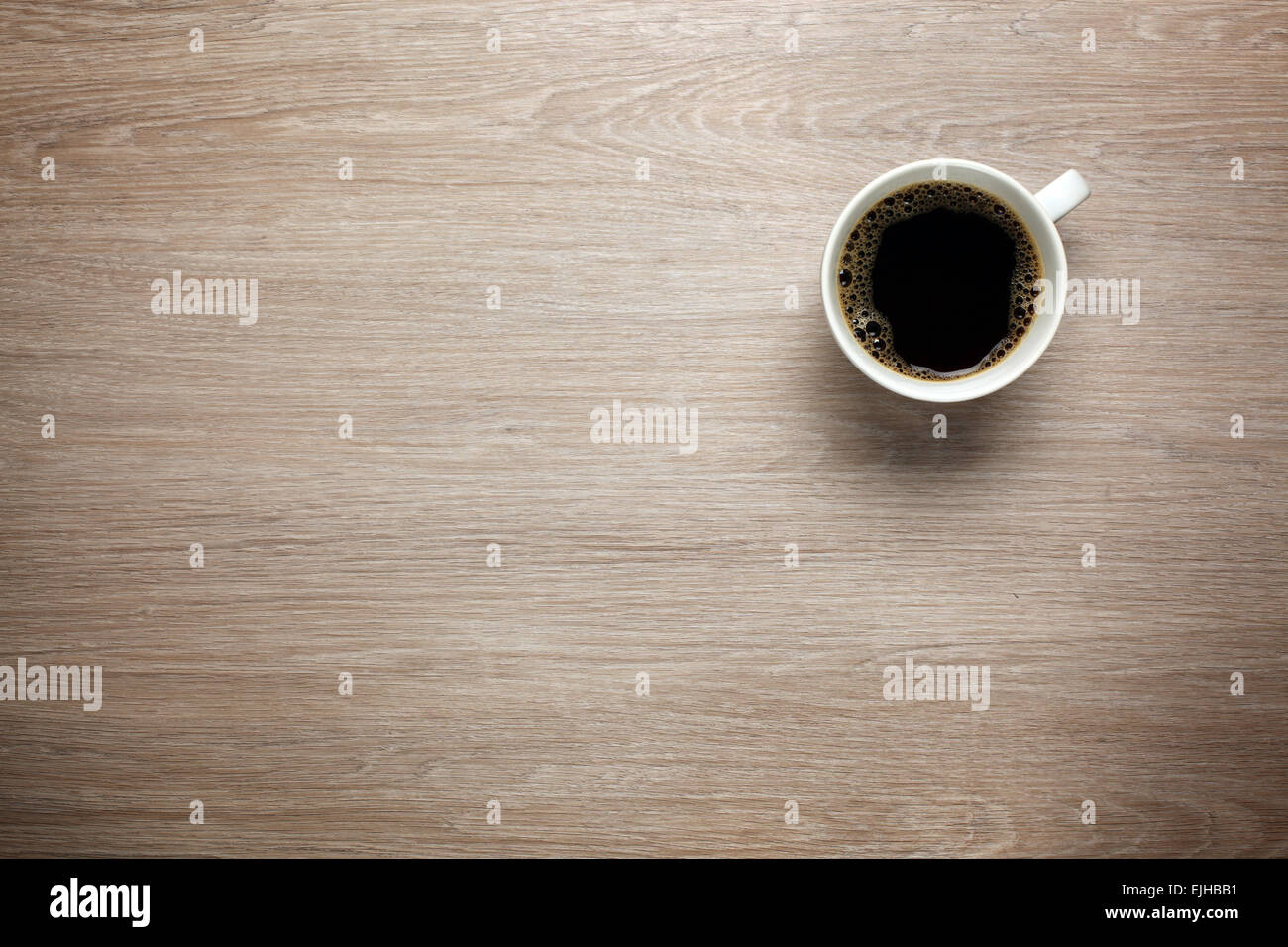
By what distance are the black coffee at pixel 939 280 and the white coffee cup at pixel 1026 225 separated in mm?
12

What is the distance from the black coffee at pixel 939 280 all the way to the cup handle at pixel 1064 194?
29 millimetres

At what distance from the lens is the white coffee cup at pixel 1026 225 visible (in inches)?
29.1

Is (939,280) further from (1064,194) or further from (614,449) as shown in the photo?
(614,449)

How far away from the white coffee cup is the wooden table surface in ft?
0.26

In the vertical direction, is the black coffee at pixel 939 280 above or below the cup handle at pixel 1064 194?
below

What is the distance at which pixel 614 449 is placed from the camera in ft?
2.74

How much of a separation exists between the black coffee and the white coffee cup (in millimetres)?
12

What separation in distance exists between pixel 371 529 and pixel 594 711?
29cm

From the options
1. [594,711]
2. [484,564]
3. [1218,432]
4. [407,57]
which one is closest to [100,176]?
[407,57]

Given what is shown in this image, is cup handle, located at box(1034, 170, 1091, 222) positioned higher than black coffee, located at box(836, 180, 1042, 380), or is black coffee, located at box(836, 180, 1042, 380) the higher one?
cup handle, located at box(1034, 170, 1091, 222)

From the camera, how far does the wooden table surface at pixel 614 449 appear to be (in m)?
0.83

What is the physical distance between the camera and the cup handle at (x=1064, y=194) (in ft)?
2.46

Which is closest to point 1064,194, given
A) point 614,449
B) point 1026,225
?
point 1026,225

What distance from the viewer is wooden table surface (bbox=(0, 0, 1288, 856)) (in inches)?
32.7
